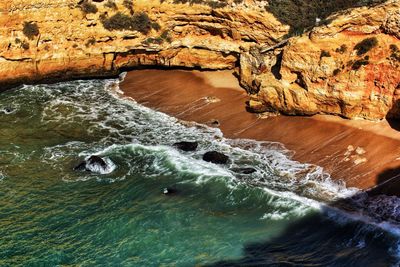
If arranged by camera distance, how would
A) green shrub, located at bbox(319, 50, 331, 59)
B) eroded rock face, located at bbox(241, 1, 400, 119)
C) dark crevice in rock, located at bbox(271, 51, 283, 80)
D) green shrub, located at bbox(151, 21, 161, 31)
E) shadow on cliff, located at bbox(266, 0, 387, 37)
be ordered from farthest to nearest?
green shrub, located at bbox(151, 21, 161, 31) → shadow on cliff, located at bbox(266, 0, 387, 37) → dark crevice in rock, located at bbox(271, 51, 283, 80) → green shrub, located at bbox(319, 50, 331, 59) → eroded rock face, located at bbox(241, 1, 400, 119)

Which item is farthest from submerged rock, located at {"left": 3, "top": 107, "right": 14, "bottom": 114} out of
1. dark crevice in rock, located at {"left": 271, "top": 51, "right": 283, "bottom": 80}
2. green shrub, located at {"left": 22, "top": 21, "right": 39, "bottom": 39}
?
dark crevice in rock, located at {"left": 271, "top": 51, "right": 283, "bottom": 80}

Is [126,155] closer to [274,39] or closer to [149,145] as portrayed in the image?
[149,145]

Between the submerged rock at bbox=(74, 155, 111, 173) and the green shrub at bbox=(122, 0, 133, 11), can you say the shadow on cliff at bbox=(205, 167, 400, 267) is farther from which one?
the green shrub at bbox=(122, 0, 133, 11)

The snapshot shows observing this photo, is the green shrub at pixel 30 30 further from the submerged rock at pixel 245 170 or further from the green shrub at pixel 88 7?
the submerged rock at pixel 245 170

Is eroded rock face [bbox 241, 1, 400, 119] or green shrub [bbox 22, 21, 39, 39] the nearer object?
eroded rock face [bbox 241, 1, 400, 119]

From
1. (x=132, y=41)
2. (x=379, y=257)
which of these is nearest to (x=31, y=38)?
(x=132, y=41)

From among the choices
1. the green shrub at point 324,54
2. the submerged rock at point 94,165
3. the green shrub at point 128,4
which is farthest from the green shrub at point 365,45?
the green shrub at point 128,4

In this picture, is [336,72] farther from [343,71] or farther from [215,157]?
[215,157]
